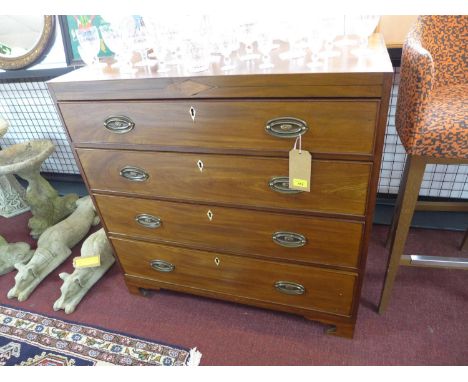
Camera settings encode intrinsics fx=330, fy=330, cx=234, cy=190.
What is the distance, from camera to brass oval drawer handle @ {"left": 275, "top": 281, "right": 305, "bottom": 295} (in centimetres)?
118

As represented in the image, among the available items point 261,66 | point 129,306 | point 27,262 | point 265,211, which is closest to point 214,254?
point 265,211

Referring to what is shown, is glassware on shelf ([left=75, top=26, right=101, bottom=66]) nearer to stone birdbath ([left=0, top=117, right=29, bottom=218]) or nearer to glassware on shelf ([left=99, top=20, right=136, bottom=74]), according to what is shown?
glassware on shelf ([left=99, top=20, right=136, bottom=74])

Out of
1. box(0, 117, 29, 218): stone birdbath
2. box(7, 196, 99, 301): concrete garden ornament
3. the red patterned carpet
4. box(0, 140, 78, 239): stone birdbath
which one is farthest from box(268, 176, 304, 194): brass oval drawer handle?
box(0, 117, 29, 218): stone birdbath

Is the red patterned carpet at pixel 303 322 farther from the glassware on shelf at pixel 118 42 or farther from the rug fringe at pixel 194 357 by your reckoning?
the glassware on shelf at pixel 118 42

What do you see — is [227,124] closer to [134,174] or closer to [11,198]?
[134,174]

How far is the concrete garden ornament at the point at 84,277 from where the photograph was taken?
1.50m

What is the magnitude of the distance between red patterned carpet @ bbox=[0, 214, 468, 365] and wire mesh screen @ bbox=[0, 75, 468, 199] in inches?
11.2

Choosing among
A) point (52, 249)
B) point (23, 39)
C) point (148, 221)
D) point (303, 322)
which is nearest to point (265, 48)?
point (148, 221)

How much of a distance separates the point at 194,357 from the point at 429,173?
1397 millimetres

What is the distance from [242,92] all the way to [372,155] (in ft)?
1.21

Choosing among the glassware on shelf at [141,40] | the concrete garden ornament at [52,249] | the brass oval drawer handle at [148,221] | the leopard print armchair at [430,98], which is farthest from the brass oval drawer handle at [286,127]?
the concrete garden ornament at [52,249]

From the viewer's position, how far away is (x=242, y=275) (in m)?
1.24

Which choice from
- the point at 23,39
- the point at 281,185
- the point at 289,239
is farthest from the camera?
the point at 23,39

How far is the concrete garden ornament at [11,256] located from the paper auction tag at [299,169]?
1555mm
